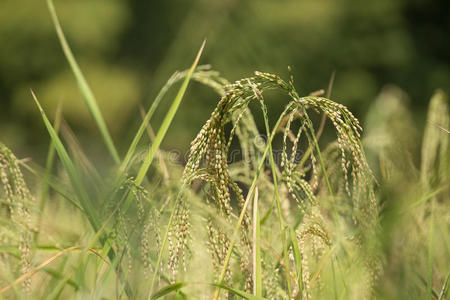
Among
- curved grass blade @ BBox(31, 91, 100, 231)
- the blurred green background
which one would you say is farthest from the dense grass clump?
the blurred green background

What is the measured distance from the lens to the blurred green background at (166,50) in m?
6.52

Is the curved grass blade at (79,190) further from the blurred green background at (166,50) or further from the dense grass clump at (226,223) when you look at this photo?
the blurred green background at (166,50)

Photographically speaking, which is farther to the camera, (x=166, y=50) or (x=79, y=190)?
(x=166, y=50)

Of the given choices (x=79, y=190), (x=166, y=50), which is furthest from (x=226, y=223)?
(x=166, y=50)

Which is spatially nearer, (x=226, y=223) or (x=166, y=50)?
(x=226, y=223)

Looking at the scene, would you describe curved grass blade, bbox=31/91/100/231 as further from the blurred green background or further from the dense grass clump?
the blurred green background

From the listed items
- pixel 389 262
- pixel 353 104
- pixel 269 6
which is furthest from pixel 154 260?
pixel 269 6

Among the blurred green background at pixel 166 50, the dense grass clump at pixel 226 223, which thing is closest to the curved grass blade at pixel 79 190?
the dense grass clump at pixel 226 223

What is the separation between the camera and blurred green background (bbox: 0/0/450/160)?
6.52 meters

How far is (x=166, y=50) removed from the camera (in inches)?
237

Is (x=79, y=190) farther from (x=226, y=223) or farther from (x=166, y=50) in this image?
(x=166, y=50)

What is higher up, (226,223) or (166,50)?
(226,223)

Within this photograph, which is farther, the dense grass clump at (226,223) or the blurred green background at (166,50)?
the blurred green background at (166,50)

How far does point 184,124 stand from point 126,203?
18.8 feet
